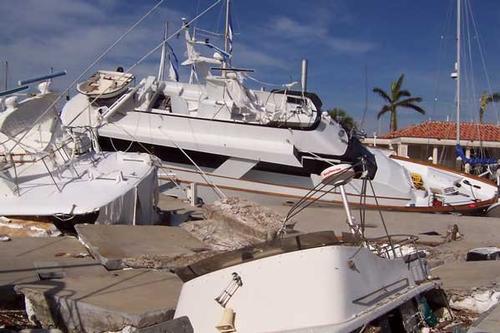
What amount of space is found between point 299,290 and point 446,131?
1361 inches

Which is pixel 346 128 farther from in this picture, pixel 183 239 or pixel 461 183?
pixel 183 239

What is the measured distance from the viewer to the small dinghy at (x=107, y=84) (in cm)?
1702

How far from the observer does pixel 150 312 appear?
5.32m

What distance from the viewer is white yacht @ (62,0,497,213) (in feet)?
57.2

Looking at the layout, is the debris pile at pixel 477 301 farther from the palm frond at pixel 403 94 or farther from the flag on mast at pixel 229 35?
the palm frond at pixel 403 94

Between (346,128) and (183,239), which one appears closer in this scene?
(183,239)

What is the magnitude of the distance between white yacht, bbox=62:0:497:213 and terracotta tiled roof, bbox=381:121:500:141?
17600 millimetres

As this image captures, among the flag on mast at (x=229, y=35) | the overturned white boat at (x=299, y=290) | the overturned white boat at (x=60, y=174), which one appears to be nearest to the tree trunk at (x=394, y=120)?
the flag on mast at (x=229, y=35)

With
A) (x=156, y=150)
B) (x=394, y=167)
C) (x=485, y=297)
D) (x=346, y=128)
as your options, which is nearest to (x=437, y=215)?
(x=394, y=167)

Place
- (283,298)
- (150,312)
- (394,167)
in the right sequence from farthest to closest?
(394,167)
(150,312)
(283,298)

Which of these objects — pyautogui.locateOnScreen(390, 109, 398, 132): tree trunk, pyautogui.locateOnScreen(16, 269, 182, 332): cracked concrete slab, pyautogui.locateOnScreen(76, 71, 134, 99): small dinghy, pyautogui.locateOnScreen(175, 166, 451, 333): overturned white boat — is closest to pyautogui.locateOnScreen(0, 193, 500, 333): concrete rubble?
pyautogui.locateOnScreen(16, 269, 182, 332): cracked concrete slab

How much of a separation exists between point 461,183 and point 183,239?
1274 centimetres

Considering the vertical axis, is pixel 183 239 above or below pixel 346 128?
below

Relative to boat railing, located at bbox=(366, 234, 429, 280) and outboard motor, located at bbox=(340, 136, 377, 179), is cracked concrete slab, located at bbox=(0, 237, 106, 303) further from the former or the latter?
Result: outboard motor, located at bbox=(340, 136, 377, 179)
